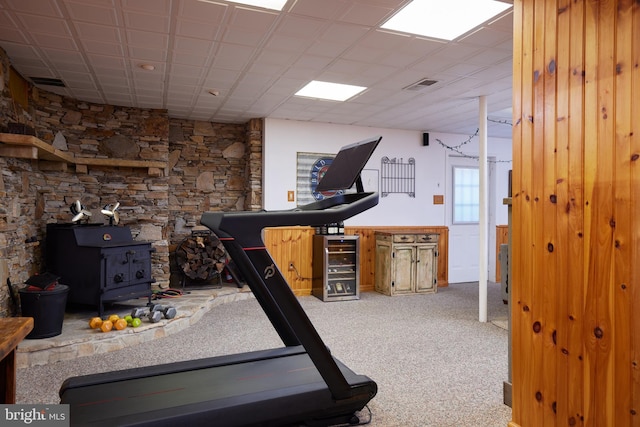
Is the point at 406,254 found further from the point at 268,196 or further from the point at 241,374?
the point at 241,374

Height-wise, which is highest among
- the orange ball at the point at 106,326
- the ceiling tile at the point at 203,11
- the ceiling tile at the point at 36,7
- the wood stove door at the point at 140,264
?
the ceiling tile at the point at 203,11

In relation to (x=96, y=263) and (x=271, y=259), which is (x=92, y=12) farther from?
(x=96, y=263)

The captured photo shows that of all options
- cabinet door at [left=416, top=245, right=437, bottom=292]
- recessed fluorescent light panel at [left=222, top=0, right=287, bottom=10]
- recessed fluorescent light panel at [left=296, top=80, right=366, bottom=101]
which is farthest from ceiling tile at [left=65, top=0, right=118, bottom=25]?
cabinet door at [left=416, top=245, right=437, bottom=292]

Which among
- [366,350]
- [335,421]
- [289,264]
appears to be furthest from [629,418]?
[289,264]

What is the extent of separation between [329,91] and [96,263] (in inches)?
124

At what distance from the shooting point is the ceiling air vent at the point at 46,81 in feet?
14.3

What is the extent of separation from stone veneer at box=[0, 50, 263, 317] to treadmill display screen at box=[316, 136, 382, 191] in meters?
2.95

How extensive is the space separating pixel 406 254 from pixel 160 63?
4.14 metres

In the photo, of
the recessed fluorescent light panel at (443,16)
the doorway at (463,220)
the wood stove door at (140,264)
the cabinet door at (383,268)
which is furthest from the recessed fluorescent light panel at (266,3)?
the doorway at (463,220)

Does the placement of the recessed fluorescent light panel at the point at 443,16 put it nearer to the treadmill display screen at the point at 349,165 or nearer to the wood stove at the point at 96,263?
the treadmill display screen at the point at 349,165

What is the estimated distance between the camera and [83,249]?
4160 millimetres

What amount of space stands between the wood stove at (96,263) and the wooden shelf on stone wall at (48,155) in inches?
31.2

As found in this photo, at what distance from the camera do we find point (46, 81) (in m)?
4.42

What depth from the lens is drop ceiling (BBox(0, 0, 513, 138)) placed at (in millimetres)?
2914
